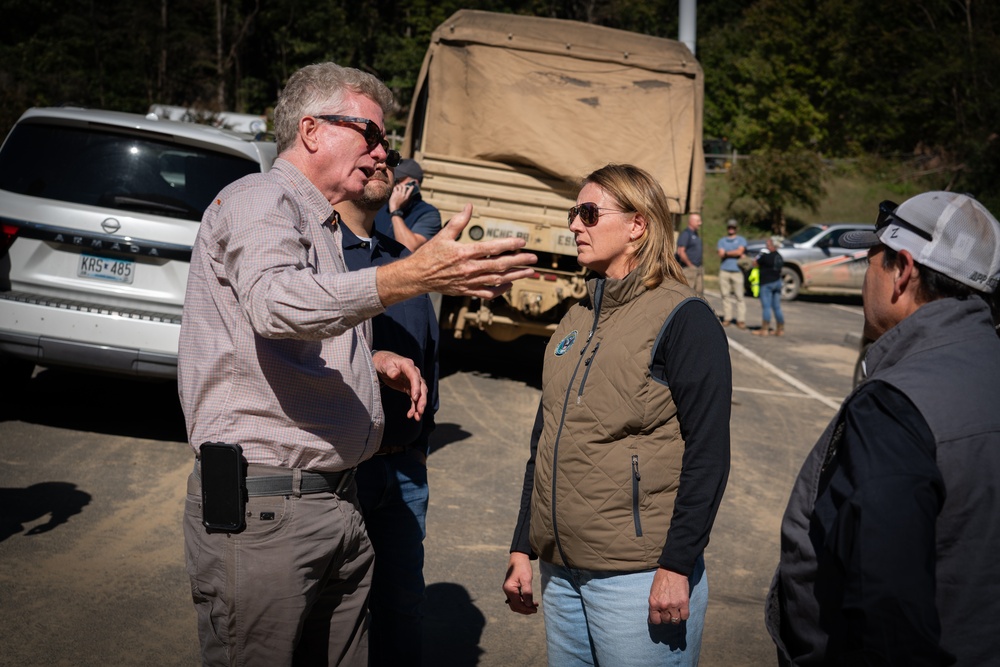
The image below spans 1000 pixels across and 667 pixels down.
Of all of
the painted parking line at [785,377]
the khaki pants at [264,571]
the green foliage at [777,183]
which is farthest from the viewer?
the green foliage at [777,183]

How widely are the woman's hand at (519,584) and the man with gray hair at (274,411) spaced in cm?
60

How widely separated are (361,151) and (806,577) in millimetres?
1575

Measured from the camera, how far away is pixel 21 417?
697cm

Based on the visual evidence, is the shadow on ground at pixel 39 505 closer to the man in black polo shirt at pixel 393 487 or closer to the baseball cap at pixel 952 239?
the man in black polo shirt at pixel 393 487

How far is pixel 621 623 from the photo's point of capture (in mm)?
2646

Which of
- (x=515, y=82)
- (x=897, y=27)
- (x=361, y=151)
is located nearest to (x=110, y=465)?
(x=361, y=151)

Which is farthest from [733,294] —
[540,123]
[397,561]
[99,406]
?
[397,561]

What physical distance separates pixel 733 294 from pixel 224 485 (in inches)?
624

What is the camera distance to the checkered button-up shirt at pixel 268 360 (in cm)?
229

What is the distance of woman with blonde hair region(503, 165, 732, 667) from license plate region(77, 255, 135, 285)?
13.9ft

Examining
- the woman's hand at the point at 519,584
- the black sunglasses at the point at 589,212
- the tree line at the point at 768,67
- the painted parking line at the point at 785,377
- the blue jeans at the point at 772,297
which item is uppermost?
the tree line at the point at 768,67

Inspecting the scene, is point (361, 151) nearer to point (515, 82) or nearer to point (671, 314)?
point (671, 314)

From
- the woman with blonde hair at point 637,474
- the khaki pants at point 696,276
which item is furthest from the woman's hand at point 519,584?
the khaki pants at point 696,276

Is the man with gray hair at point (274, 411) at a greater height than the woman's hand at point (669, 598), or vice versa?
the man with gray hair at point (274, 411)
